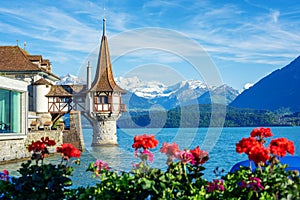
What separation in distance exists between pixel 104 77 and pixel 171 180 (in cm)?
4324

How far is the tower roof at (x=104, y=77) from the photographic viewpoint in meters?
46.3

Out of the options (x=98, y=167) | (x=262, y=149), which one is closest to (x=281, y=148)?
(x=262, y=149)

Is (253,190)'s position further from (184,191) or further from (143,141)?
(143,141)

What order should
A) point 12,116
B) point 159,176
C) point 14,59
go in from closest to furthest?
point 159,176 → point 12,116 → point 14,59

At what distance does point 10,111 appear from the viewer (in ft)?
85.9

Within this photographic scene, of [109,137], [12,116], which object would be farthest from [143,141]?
[109,137]

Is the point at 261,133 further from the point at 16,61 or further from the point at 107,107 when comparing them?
the point at 107,107

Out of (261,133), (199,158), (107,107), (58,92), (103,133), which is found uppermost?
(58,92)

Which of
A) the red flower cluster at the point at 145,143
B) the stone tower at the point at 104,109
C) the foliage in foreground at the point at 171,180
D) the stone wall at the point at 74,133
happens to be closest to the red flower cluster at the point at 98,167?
the foliage in foreground at the point at 171,180

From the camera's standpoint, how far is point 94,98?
151 ft

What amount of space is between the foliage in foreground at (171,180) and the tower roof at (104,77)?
40797mm

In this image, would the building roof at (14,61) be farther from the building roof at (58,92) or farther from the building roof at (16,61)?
the building roof at (58,92)

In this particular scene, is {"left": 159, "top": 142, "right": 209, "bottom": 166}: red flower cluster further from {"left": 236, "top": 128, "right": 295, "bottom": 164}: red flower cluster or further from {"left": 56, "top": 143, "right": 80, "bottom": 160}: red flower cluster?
{"left": 56, "top": 143, "right": 80, "bottom": 160}: red flower cluster

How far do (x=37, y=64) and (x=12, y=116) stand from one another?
15.3 meters
